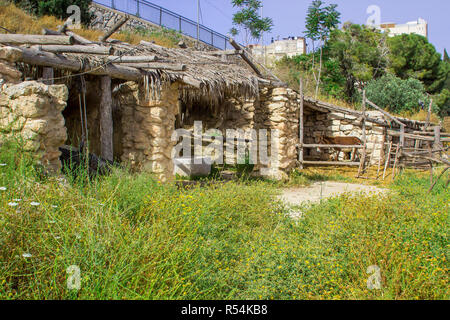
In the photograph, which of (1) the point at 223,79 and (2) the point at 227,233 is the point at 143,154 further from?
(2) the point at 227,233

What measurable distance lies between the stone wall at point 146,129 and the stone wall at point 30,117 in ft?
6.77

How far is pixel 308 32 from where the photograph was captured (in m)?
18.4

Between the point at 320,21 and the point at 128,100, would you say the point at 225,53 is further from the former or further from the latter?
the point at 320,21

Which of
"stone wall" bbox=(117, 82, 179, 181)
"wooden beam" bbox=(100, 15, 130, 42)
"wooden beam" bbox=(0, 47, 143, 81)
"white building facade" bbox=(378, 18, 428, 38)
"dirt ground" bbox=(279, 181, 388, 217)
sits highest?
"white building facade" bbox=(378, 18, 428, 38)

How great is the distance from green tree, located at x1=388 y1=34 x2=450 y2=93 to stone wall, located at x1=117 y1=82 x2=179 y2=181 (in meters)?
18.3

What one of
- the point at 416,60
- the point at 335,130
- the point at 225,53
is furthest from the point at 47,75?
the point at 416,60

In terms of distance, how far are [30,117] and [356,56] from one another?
1918 centimetres

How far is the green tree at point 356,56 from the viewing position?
1922cm

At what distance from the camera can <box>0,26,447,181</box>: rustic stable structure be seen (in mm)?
4008

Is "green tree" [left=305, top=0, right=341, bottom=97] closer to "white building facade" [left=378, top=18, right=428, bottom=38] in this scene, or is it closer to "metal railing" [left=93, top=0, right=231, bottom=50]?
"metal railing" [left=93, top=0, right=231, bottom=50]

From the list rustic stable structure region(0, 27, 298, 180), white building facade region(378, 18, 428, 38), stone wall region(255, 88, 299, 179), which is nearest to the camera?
rustic stable structure region(0, 27, 298, 180)

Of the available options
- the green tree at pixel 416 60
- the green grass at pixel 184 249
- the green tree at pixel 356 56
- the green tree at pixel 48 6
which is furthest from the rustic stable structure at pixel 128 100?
the green tree at pixel 416 60

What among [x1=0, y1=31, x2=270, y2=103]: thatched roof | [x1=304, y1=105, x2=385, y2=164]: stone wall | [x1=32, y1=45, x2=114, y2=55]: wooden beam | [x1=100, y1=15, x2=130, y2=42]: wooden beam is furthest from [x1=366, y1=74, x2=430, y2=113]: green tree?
[x1=32, y1=45, x2=114, y2=55]: wooden beam

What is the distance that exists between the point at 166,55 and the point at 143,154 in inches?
84.6
